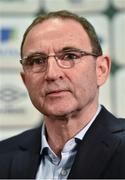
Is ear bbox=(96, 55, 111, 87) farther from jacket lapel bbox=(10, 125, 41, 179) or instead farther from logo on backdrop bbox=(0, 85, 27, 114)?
logo on backdrop bbox=(0, 85, 27, 114)

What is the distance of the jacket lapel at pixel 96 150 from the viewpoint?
1.02m

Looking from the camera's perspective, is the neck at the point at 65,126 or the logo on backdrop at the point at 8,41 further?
the logo on backdrop at the point at 8,41

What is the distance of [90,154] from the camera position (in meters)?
1.04

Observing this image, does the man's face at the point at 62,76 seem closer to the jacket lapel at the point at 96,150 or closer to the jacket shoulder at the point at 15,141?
the jacket lapel at the point at 96,150

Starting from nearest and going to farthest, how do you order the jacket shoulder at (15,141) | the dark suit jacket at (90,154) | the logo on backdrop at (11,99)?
1. the dark suit jacket at (90,154)
2. the jacket shoulder at (15,141)
3. the logo on backdrop at (11,99)

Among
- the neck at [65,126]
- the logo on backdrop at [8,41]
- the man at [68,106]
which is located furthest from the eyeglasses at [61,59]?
the logo on backdrop at [8,41]

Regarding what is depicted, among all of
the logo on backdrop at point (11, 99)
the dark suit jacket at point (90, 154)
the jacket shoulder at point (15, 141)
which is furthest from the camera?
the logo on backdrop at point (11, 99)

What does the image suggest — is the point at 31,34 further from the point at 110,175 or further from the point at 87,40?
the point at 110,175

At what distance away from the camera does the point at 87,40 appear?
108 cm

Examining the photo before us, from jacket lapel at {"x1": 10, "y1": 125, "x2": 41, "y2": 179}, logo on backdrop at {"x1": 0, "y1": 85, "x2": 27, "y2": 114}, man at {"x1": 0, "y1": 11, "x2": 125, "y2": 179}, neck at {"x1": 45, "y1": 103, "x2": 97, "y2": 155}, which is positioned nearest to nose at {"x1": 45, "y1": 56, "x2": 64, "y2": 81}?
man at {"x1": 0, "y1": 11, "x2": 125, "y2": 179}

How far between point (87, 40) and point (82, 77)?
0.33ft

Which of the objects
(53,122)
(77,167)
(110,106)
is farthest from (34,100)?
(110,106)

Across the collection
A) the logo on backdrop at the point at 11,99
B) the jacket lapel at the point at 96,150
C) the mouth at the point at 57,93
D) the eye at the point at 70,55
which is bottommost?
the logo on backdrop at the point at 11,99

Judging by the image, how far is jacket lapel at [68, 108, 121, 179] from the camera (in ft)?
3.33
